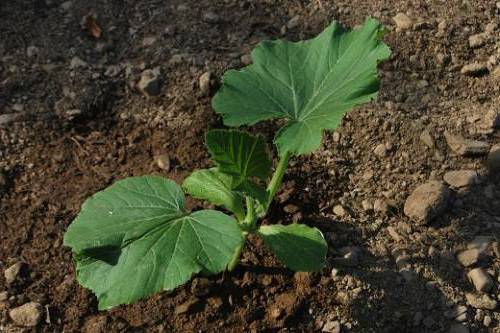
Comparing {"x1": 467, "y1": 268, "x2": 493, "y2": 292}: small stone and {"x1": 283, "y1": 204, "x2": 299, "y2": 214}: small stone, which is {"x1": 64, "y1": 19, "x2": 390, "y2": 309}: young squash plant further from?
{"x1": 467, "y1": 268, "x2": 493, "y2": 292}: small stone

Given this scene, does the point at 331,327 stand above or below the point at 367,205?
below

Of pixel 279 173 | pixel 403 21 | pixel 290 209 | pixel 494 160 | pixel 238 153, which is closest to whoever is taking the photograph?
pixel 238 153

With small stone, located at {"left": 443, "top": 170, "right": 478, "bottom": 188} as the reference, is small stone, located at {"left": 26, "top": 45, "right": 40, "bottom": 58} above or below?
above

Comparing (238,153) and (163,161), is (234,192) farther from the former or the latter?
(163,161)

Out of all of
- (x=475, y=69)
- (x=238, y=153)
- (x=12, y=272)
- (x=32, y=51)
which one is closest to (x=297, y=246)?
(x=238, y=153)

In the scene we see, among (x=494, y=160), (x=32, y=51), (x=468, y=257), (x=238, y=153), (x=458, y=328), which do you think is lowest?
(x=458, y=328)

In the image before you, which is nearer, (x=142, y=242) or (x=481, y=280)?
→ (x=142, y=242)

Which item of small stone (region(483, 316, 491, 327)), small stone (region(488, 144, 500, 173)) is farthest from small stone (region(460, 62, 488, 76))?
small stone (region(483, 316, 491, 327))
